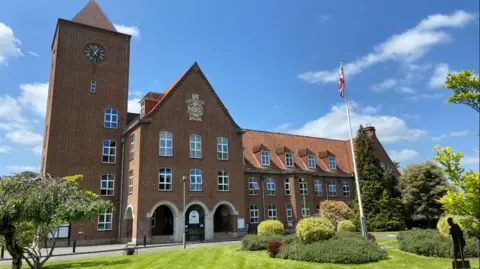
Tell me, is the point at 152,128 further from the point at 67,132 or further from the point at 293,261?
the point at 293,261

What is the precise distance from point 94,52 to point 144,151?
13.7 m

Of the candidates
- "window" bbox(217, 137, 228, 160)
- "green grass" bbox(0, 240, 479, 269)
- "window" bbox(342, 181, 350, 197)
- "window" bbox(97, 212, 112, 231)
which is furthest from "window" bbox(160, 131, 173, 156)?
"window" bbox(342, 181, 350, 197)

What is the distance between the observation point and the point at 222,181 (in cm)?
3769

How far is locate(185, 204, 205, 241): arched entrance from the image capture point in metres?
35.2

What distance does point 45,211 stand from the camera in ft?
49.9

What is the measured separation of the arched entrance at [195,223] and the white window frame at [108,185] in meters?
8.28

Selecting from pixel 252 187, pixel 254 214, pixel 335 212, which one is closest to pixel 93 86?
pixel 252 187

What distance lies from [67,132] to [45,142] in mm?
3143

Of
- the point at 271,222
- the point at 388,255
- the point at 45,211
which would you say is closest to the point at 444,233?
the point at 388,255

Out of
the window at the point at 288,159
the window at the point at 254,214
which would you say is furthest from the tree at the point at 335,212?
A: the window at the point at 288,159

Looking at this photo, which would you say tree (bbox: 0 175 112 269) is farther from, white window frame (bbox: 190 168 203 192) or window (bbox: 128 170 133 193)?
Result: white window frame (bbox: 190 168 203 192)

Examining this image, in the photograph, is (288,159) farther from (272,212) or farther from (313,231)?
(313,231)

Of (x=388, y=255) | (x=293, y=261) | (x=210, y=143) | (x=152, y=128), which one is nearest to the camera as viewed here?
(x=293, y=261)

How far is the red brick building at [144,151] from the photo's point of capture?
34.3m
